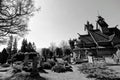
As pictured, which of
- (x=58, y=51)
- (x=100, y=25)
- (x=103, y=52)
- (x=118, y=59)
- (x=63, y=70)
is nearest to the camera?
(x=63, y=70)

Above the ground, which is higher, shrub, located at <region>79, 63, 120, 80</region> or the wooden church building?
the wooden church building

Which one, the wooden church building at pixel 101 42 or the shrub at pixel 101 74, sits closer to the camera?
the shrub at pixel 101 74

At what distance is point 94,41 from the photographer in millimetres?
35094

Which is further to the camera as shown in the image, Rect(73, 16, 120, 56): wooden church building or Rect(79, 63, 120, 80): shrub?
Rect(73, 16, 120, 56): wooden church building

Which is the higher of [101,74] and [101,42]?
[101,42]

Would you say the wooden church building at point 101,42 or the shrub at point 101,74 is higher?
the wooden church building at point 101,42

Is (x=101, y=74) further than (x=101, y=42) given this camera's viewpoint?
No

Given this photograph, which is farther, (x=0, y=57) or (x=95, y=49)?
(x=0, y=57)

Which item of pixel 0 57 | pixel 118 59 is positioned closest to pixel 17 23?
pixel 118 59

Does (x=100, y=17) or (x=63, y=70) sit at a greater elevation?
(x=100, y=17)

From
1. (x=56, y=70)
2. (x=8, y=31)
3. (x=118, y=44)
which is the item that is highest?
(x=8, y=31)

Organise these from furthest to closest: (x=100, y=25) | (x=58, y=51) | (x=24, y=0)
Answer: (x=58, y=51) < (x=100, y=25) < (x=24, y=0)

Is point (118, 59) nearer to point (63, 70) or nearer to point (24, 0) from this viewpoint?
point (63, 70)

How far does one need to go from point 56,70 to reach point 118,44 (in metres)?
26.0
